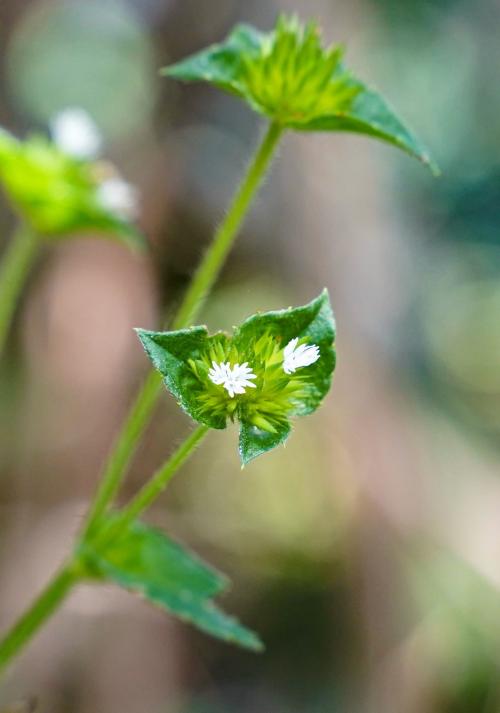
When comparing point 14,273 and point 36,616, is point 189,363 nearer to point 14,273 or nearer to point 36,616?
point 36,616

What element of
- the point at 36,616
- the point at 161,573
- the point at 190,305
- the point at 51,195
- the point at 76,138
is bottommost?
the point at 36,616

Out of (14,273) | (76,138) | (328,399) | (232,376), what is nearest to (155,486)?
(232,376)

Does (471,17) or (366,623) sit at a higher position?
(471,17)

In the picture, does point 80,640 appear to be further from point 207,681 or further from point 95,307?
point 95,307

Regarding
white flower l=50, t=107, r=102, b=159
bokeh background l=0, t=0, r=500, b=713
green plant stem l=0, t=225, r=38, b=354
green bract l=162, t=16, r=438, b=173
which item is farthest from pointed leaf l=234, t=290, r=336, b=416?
bokeh background l=0, t=0, r=500, b=713

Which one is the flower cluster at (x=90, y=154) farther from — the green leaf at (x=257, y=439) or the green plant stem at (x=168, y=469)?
the green leaf at (x=257, y=439)

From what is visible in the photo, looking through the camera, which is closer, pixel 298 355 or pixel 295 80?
pixel 298 355

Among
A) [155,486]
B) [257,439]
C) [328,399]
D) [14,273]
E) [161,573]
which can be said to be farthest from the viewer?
[328,399]

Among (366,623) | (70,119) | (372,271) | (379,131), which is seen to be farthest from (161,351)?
(372,271)

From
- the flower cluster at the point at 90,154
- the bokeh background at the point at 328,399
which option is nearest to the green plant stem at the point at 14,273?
the flower cluster at the point at 90,154
